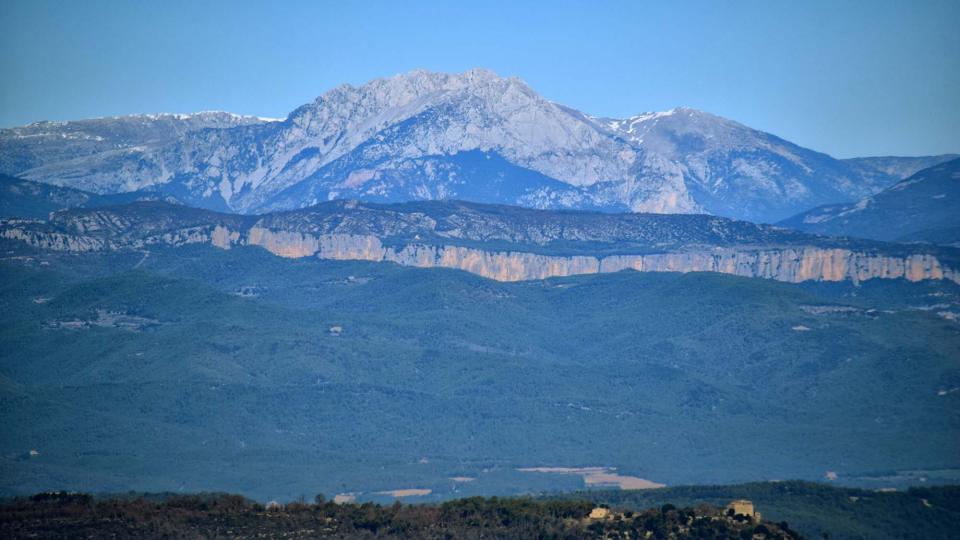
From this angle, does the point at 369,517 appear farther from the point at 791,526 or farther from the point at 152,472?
the point at 152,472

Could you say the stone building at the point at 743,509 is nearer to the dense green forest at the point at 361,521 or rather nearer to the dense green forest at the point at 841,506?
the dense green forest at the point at 361,521

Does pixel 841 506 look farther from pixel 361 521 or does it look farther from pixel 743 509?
pixel 361 521

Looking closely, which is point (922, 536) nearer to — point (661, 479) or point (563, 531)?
point (563, 531)

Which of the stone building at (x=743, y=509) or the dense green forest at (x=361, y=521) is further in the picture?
the stone building at (x=743, y=509)

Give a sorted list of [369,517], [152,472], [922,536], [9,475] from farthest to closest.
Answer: [152,472]
[9,475]
[922,536]
[369,517]

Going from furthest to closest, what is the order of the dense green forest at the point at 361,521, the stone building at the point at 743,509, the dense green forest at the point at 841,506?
1. the dense green forest at the point at 841,506
2. the stone building at the point at 743,509
3. the dense green forest at the point at 361,521

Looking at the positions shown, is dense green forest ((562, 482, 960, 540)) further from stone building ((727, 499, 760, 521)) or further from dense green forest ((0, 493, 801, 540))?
dense green forest ((0, 493, 801, 540))

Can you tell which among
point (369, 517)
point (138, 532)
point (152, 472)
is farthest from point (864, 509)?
point (152, 472)

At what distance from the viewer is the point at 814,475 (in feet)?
648

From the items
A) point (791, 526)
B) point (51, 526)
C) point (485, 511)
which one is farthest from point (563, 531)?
point (51, 526)

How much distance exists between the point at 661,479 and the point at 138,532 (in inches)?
3583

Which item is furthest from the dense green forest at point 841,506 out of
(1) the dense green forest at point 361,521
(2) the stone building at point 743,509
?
(1) the dense green forest at point 361,521

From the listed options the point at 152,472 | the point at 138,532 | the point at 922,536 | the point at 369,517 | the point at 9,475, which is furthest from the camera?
the point at 152,472

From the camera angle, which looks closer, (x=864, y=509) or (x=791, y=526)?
(x=791, y=526)
